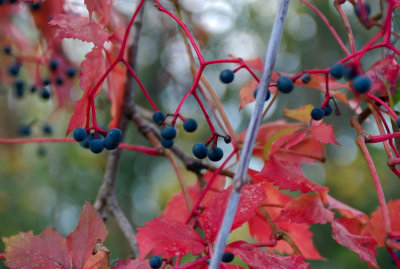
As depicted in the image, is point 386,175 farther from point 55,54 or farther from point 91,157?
point 55,54

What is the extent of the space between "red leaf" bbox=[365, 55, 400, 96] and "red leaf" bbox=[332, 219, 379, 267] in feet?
0.71

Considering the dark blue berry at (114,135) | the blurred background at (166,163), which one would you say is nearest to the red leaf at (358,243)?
the dark blue berry at (114,135)

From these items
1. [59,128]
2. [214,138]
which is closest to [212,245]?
[214,138]

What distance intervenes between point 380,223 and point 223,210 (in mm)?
316

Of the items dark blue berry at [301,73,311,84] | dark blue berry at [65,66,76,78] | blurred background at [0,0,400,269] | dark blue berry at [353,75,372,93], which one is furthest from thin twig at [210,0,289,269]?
blurred background at [0,0,400,269]

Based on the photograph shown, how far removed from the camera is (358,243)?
56 centimetres

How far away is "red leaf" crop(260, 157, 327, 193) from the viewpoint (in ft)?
1.86

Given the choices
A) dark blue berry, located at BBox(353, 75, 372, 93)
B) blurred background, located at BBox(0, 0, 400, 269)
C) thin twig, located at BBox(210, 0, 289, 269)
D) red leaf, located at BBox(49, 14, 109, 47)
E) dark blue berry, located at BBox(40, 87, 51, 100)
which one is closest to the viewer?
thin twig, located at BBox(210, 0, 289, 269)

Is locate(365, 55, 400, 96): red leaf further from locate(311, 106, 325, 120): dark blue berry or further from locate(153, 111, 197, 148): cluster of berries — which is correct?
locate(153, 111, 197, 148): cluster of berries

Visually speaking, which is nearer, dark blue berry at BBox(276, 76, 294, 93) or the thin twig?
the thin twig

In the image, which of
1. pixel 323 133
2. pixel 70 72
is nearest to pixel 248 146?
pixel 323 133

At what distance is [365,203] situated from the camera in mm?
4199

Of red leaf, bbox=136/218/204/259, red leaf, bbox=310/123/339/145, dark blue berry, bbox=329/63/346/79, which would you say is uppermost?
red leaf, bbox=310/123/339/145

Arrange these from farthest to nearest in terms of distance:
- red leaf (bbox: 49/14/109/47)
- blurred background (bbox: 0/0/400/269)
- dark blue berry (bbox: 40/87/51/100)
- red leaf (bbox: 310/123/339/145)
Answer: blurred background (bbox: 0/0/400/269), dark blue berry (bbox: 40/87/51/100), red leaf (bbox: 310/123/339/145), red leaf (bbox: 49/14/109/47)
